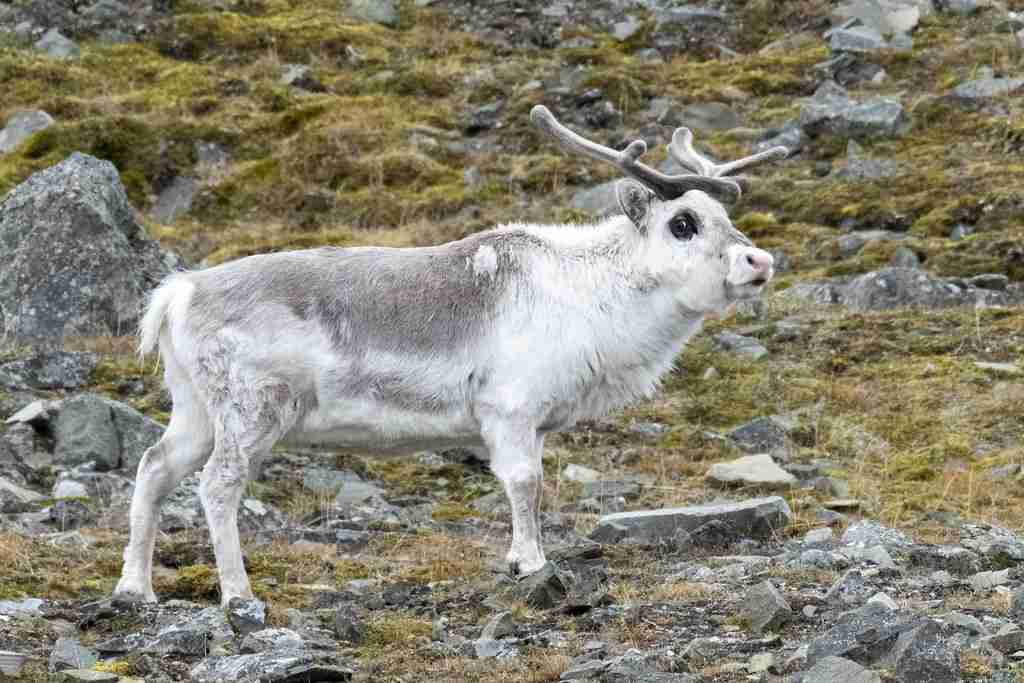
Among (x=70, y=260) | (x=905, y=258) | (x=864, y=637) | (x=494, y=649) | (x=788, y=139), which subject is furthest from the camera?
(x=788, y=139)

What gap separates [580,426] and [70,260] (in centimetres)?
635

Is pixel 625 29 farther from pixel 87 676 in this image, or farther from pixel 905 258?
pixel 87 676

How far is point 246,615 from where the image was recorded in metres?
8.70

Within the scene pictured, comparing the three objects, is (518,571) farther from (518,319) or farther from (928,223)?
(928,223)

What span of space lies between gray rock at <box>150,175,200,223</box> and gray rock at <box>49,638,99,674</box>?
50.7 ft

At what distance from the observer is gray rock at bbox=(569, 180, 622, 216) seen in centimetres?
2158

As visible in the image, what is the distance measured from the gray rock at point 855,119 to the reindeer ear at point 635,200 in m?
13.4

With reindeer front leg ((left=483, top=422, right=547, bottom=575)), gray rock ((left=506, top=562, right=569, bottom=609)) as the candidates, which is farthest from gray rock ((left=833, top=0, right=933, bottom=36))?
gray rock ((left=506, top=562, right=569, bottom=609))

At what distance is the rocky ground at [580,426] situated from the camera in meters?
8.33

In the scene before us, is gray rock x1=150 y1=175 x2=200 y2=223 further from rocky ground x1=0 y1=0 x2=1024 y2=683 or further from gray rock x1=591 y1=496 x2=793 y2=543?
gray rock x1=591 y1=496 x2=793 y2=543

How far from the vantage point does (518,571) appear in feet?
32.4

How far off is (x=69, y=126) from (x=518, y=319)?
52.8ft

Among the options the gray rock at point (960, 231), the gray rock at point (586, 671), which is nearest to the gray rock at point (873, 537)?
the gray rock at point (586, 671)

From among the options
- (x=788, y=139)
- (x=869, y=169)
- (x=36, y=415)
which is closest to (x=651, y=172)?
(x=36, y=415)
